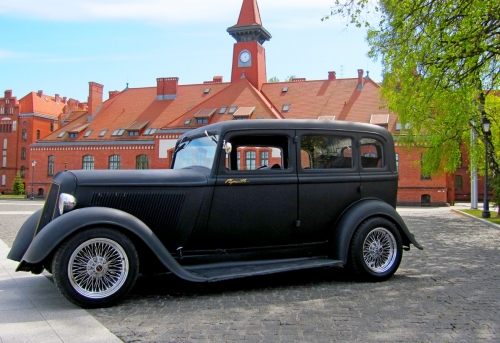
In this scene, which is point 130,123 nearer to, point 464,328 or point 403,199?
point 403,199

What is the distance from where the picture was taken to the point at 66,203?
5.38m

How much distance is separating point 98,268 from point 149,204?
3.09 ft

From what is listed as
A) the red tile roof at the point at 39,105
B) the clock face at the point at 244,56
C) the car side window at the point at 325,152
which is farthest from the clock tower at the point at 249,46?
the car side window at the point at 325,152

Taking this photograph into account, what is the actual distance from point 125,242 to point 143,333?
1225mm

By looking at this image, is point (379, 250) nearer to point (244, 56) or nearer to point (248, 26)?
point (244, 56)

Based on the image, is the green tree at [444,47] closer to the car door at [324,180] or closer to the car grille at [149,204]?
the car door at [324,180]

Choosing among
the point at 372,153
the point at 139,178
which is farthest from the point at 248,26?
the point at 139,178

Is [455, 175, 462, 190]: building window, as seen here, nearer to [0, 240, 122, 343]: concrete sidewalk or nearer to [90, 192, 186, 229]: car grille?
[90, 192, 186, 229]: car grille

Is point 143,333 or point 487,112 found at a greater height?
point 487,112

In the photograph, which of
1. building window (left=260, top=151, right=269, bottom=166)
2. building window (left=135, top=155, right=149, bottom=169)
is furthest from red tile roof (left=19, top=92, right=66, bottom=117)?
building window (left=260, top=151, right=269, bottom=166)

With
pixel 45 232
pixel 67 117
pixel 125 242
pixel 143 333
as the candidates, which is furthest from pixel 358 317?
pixel 67 117

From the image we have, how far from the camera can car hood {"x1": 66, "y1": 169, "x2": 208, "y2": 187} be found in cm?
556

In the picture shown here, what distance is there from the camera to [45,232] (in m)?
5.06

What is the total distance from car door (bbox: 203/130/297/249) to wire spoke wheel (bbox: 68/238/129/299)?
1.16 meters
